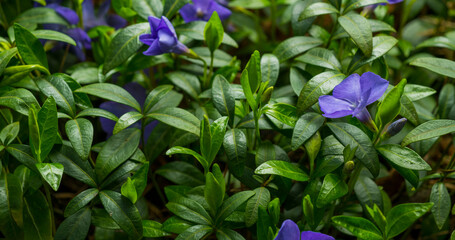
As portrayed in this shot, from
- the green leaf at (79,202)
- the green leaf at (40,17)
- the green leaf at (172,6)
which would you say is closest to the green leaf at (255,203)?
the green leaf at (79,202)

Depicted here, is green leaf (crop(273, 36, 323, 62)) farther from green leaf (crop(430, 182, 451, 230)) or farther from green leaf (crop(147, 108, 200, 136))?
green leaf (crop(430, 182, 451, 230))

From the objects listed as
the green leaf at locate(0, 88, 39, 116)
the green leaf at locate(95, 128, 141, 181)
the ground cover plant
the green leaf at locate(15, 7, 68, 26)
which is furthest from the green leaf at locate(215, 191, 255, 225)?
the green leaf at locate(15, 7, 68, 26)

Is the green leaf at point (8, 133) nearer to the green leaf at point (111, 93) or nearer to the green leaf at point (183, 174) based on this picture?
the green leaf at point (111, 93)

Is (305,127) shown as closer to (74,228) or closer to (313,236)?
(313,236)

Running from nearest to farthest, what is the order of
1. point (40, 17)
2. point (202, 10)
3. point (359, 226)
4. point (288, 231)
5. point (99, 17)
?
point (288, 231) → point (359, 226) → point (40, 17) → point (202, 10) → point (99, 17)

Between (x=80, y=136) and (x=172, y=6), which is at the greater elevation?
(x=172, y=6)

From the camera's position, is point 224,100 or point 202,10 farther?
point 202,10

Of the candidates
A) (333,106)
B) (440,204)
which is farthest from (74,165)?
(440,204)
